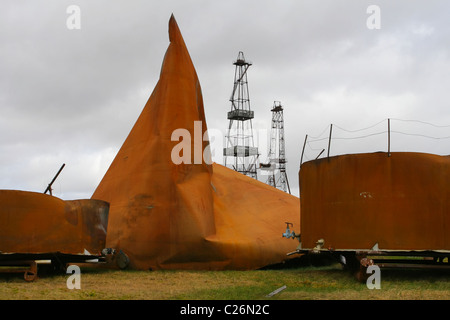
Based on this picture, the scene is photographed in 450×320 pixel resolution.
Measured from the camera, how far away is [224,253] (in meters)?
18.2

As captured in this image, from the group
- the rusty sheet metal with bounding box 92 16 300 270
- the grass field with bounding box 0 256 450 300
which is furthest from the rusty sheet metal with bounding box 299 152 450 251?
the rusty sheet metal with bounding box 92 16 300 270

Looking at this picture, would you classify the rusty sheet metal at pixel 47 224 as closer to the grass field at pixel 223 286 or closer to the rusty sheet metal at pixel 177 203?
the grass field at pixel 223 286

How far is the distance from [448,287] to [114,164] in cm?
1303

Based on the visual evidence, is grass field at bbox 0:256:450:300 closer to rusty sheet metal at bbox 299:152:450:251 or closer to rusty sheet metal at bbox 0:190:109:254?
rusty sheet metal at bbox 0:190:109:254

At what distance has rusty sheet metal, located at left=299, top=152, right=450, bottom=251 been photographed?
14.2 metres

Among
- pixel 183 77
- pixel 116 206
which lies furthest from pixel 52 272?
pixel 183 77

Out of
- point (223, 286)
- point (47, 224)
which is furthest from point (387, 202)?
point (47, 224)

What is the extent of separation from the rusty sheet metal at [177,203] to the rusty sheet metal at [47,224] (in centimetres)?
188

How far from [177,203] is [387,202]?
23.0ft

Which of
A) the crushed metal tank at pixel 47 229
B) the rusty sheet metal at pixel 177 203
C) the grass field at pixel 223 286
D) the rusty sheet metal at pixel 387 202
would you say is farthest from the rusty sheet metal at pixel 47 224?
the rusty sheet metal at pixel 387 202

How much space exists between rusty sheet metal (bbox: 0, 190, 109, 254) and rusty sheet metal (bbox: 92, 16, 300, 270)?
188 centimetres

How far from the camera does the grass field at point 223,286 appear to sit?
11273mm

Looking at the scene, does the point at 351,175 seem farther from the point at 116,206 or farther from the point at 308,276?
the point at 116,206

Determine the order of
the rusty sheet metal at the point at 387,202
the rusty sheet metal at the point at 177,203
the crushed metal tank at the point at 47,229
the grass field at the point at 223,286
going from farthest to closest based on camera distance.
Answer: the rusty sheet metal at the point at 177,203 < the crushed metal tank at the point at 47,229 < the rusty sheet metal at the point at 387,202 < the grass field at the point at 223,286
